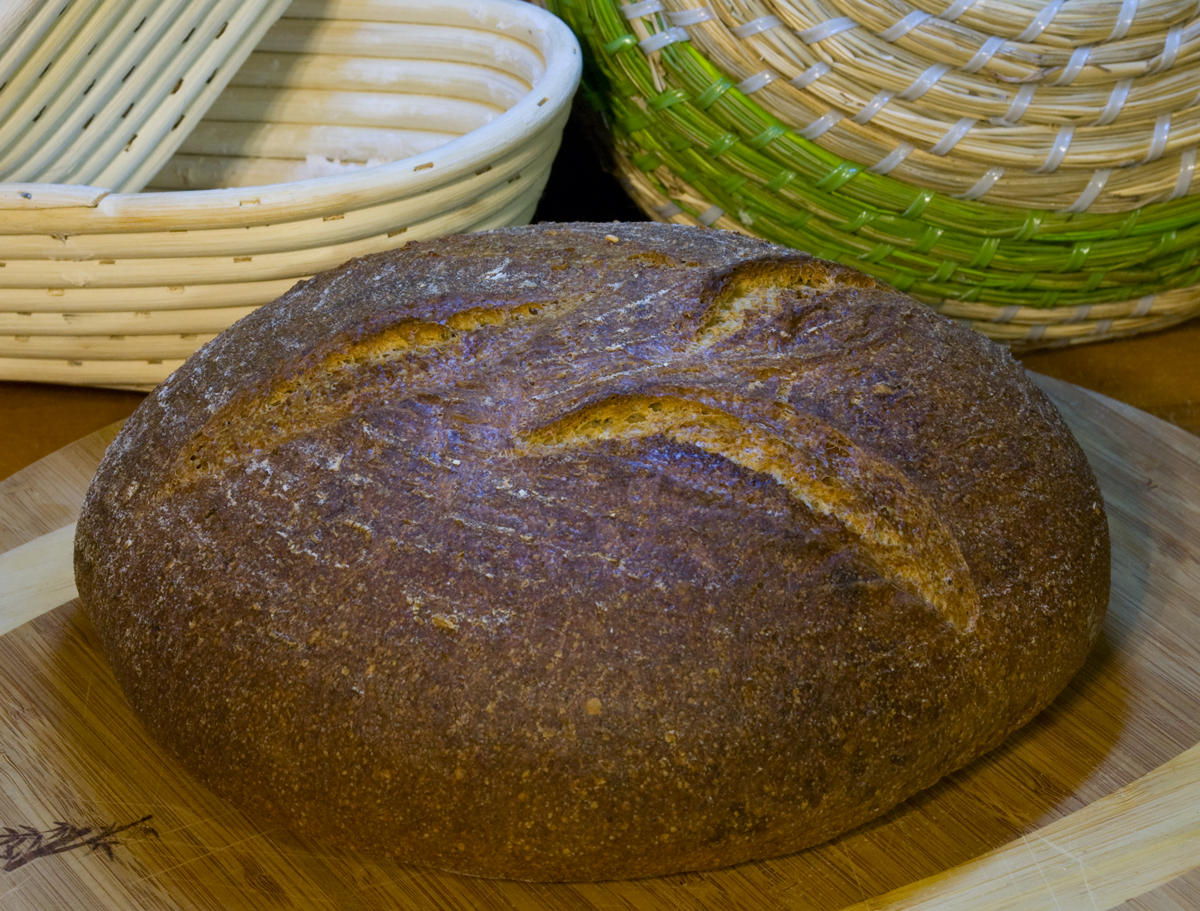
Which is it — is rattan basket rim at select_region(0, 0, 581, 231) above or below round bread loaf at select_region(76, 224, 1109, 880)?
above

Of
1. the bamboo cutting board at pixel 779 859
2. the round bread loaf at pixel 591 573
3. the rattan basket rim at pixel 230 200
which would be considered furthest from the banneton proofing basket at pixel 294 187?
the bamboo cutting board at pixel 779 859

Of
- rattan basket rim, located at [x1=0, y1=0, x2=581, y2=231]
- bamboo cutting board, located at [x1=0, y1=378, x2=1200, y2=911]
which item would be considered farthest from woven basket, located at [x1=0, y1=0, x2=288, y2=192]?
bamboo cutting board, located at [x1=0, y1=378, x2=1200, y2=911]

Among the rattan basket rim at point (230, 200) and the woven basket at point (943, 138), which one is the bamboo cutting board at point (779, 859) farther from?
the woven basket at point (943, 138)

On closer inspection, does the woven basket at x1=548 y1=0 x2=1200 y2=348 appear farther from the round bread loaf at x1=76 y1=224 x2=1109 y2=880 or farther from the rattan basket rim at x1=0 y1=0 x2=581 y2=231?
the round bread loaf at x1=76 y1=224 x2=1109 y2=880

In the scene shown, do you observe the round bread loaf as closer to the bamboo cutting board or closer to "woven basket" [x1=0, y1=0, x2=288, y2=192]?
the bamboo cutting board

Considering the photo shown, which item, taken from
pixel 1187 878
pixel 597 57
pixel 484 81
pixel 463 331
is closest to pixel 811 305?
pixel 463 331

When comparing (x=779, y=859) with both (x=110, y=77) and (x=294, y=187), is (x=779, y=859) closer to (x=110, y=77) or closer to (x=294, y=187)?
(x=294, y=187)

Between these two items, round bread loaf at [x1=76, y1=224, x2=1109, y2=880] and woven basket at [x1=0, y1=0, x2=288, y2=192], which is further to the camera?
woven basket at [x1=0, y1=0, x2=288, y2=192]

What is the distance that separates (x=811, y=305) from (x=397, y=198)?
2.10 feet

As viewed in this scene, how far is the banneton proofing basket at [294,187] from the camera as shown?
160cm

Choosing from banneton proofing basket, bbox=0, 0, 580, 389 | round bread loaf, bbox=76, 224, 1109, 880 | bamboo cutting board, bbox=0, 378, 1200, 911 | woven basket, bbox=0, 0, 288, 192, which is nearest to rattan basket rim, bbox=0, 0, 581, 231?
banneton proofing basket, bbox=0, 0, 580, 389

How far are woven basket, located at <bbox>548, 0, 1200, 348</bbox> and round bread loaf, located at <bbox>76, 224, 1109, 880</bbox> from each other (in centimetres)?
54

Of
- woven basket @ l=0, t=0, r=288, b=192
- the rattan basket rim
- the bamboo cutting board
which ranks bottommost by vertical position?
the bamboo cutting board

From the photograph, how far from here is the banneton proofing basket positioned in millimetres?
A: 1602
